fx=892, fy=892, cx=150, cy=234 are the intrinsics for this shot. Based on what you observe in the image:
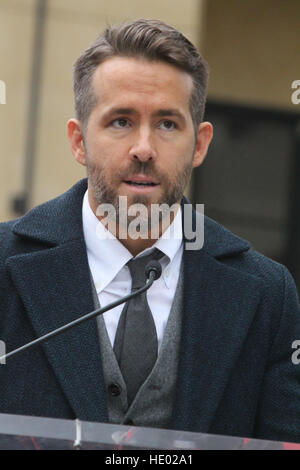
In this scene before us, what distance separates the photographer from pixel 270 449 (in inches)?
60.1

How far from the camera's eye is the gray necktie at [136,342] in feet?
8.70

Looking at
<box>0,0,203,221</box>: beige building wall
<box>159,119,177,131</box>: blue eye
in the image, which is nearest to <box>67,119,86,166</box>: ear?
<box>159,119,177,131</box>: blue eye

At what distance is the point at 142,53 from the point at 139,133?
11.9 inches

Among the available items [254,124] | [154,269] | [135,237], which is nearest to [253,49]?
[254,124]

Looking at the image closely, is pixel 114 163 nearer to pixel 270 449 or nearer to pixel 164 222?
pixel 164 222

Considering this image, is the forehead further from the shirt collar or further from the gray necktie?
the gray necktie

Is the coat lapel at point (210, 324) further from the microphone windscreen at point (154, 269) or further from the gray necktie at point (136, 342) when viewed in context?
the microphone windscreen at point (154, 269)

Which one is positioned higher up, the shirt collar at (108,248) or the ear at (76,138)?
the ear at (76,138)

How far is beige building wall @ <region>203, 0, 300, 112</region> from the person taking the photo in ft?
30.6

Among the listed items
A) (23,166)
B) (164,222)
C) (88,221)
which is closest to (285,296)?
(164,222)

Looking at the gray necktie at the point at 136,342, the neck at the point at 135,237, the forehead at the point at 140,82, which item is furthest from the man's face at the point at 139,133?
the gray necktie at the point at 136,342

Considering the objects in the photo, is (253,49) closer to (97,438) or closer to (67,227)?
(67,227)

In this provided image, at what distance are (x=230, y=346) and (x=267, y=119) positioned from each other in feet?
23.6

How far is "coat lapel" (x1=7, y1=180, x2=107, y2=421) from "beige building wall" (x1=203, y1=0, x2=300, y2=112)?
268 inches
